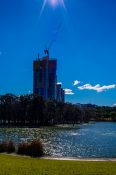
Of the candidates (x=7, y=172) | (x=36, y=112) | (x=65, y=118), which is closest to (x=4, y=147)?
(x=7, y=172)

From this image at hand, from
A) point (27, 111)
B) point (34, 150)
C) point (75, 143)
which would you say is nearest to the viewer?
point (34, 150)

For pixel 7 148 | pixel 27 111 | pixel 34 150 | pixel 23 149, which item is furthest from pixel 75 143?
pixel 27 111

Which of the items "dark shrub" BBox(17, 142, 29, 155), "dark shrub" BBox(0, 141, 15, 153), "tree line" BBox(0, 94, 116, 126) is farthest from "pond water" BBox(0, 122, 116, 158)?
"tree line" BBox(0, 94, 116, 126)

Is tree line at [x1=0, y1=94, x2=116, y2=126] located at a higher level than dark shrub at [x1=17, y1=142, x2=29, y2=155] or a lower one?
higher

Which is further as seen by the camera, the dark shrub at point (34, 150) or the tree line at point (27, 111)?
the tree line at point (27, 111)

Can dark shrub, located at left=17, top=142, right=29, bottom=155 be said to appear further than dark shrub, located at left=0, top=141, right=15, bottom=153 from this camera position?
No

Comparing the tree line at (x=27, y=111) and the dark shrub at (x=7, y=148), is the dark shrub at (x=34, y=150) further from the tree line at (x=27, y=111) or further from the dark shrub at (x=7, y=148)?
the tree line at (x=27, y=111)

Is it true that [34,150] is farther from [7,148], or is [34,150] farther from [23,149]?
[7,148]

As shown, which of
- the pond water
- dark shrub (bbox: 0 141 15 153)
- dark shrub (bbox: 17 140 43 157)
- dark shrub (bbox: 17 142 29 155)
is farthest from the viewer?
the pond water

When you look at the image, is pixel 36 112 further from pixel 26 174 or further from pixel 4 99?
pixel 26 174

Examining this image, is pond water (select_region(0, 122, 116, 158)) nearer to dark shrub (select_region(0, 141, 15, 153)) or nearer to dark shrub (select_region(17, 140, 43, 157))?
dark shrub (select_region(0, 141, 15, 153))

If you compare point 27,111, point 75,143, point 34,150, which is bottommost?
point 34,150

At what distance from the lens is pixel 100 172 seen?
19.2 metres

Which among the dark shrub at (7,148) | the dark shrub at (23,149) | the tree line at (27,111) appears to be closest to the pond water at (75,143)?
the dark shrub at (7,148)
